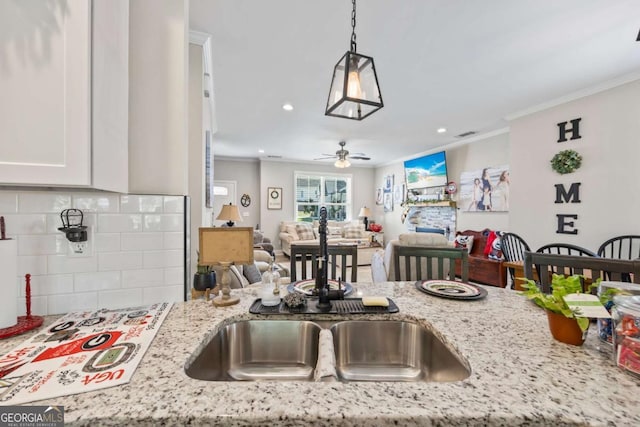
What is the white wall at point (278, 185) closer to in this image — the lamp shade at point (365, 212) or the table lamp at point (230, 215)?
the lamp shade at point (365, 212)

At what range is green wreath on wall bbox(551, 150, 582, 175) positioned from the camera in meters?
3.00

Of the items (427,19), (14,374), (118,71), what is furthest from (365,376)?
(427,19)

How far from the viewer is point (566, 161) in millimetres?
3084

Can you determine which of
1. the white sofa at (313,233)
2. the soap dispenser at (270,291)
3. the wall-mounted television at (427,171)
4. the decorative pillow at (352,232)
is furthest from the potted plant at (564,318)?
the decorative pillow at (352,232)

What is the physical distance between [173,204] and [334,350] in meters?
0.90

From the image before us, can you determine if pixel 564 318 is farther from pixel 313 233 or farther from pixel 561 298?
pixel 313 233

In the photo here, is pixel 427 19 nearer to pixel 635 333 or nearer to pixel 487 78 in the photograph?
pixel 487 78

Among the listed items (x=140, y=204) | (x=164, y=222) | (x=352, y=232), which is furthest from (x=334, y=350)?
(x=352, y=232)

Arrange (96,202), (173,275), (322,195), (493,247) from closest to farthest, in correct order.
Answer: (96,202), (173,275), (493,247), (322,195)

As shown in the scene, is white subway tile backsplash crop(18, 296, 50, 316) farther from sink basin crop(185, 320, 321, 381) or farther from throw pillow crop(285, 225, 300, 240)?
throw pillow crop(285, 225, 300, 240)

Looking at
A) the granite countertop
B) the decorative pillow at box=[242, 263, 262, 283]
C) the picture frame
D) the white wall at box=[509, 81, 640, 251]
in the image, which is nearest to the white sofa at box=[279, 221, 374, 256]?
the picture frame

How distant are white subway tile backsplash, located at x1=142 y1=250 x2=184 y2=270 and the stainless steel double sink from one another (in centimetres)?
37

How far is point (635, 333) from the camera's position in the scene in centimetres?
66

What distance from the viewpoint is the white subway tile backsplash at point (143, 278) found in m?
1.06
